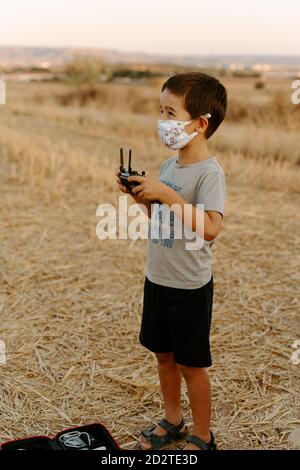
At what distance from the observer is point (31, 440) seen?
99.3 inches

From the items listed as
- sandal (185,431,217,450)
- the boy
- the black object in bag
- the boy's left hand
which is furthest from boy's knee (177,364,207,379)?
the boy's left hand

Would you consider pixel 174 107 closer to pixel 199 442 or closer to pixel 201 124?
pixel 201 124

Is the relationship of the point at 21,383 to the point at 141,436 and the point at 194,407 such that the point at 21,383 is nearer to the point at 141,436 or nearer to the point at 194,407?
the point at 141,436

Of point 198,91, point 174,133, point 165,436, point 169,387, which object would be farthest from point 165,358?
point 198,91

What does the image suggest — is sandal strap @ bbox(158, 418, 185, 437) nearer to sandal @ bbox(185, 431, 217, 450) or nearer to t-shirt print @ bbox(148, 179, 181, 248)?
sandal @ bbox(185, 431, 217, 450)

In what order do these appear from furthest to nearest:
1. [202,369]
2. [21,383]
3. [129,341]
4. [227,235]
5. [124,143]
Result: [124,143] < [227,235] < [129,341] < [21,383] < [202,369]

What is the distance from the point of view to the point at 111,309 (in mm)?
4012

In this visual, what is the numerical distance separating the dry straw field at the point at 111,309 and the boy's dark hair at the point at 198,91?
151 centimetres

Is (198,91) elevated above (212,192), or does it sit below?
above

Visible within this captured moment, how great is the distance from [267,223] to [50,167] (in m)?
2.91

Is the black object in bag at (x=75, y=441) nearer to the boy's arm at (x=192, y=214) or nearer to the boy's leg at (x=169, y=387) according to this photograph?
the boy's leg at (x=169, y=387)

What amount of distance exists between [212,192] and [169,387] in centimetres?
94

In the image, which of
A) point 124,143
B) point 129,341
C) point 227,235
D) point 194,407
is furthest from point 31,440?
point 124,143

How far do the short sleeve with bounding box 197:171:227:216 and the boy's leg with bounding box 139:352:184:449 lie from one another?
0.72m
